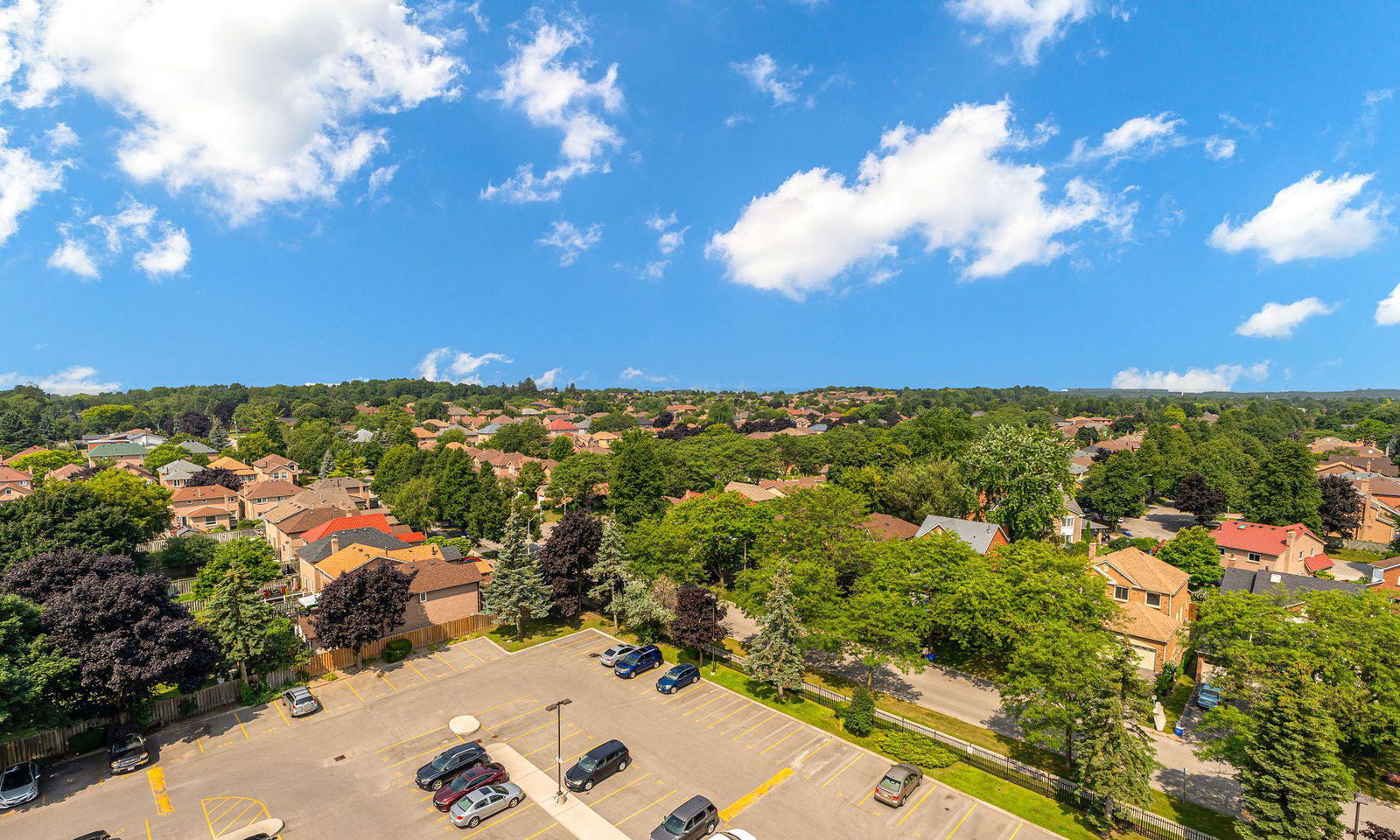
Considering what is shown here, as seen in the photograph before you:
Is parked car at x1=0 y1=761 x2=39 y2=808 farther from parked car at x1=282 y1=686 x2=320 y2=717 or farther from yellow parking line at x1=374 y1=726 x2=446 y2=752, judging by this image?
yellow parking line at x1=374 y1=726 x2=446 y2=752

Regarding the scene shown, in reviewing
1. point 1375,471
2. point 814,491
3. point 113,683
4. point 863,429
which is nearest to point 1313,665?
point 814,491

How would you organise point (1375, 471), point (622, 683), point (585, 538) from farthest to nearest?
point (1375, 471)
point (585, 538)
point (622, 683)

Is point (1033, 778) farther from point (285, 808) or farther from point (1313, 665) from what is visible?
point (285, 808)

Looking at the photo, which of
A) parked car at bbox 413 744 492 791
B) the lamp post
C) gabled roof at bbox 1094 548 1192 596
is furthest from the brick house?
parked car at bbox 413 744 492 791

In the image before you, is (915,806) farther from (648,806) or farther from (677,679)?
(677,679)

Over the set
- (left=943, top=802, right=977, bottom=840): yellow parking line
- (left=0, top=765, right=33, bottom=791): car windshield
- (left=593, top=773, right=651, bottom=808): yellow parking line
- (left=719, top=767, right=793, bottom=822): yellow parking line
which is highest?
(left=0, top=765, right=33, bottom=791): car windshield

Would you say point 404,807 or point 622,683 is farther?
point 622,683
